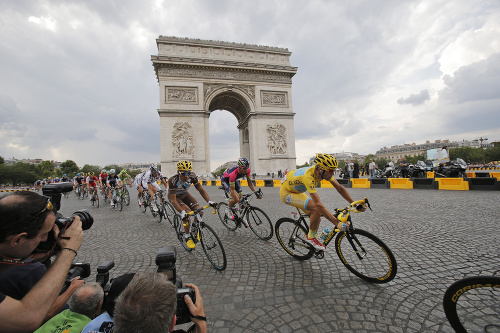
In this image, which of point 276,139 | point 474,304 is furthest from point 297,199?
point 276,139

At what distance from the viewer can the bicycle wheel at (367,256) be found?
2412mm

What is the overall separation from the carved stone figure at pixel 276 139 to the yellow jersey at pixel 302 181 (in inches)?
857

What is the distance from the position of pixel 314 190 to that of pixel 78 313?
8.02 feet

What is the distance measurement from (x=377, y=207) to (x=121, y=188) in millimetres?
8763

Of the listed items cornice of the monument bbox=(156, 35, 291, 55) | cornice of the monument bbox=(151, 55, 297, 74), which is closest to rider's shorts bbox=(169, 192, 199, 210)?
cornice of the monument bbox=(151, 55, 297, 74)

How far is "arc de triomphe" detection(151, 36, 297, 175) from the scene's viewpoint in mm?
22828

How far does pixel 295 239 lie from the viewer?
10.7 feet

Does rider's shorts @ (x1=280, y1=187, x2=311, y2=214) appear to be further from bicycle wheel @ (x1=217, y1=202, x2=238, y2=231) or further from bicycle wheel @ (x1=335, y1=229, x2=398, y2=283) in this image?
bicycle wheel @ (x1=217, y1=202, x2=238, y2=231)

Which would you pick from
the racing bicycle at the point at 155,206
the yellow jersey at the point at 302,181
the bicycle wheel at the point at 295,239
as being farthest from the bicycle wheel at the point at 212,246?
the racing bicycle at the point at 155,206

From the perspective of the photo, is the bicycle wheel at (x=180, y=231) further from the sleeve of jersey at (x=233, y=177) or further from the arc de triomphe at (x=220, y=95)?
the arc de triomphe at (x=220, y=95)

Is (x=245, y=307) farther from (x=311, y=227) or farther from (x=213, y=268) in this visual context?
(x=311, y=227)

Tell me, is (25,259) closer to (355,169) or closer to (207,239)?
(207,239)

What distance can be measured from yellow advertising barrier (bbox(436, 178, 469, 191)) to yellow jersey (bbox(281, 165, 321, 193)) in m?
9.33

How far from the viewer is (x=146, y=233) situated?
497 cm
